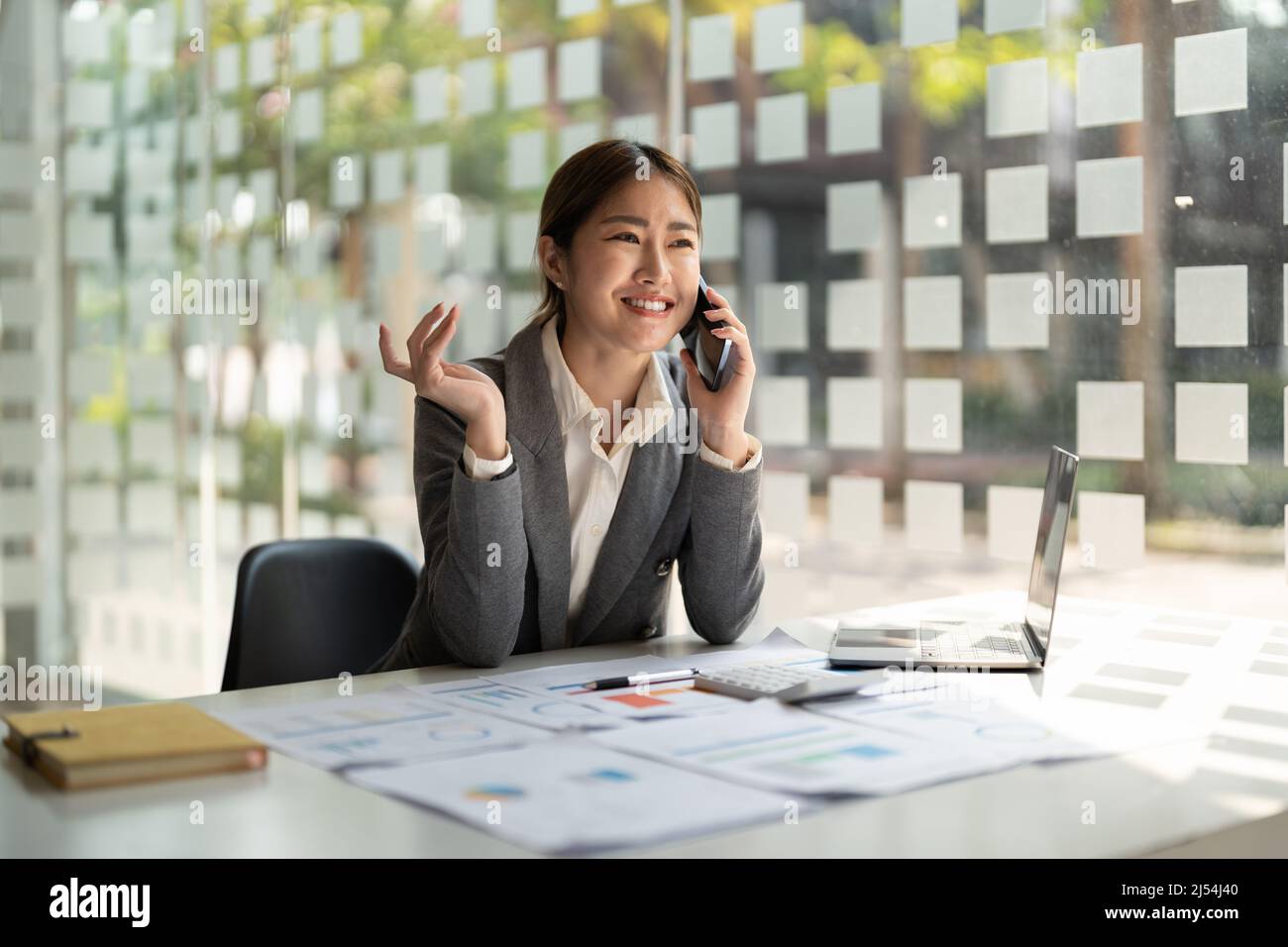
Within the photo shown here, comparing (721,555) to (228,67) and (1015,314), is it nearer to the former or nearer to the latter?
(1015,314)

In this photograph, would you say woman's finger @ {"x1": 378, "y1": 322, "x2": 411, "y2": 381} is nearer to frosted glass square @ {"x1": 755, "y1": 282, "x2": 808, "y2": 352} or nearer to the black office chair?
the black office chair

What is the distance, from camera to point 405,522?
4.59 meters

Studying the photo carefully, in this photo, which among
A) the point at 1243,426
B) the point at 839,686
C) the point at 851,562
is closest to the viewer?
the point at 839,686

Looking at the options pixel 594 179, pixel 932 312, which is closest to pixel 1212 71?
pixel 932 312

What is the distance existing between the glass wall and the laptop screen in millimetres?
765

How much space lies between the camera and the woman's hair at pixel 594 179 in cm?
225

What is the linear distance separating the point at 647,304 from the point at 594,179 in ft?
0.78

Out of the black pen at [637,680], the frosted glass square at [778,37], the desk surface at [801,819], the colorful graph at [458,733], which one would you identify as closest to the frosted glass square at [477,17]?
the frosted glass square at [778,37]

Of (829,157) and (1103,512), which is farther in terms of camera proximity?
(829,157)

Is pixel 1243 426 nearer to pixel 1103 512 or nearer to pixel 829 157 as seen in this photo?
pixel 1103 512

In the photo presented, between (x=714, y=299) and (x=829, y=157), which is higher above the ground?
(x=829, y=157)

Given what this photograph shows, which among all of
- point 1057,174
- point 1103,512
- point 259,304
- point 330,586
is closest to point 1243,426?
point 1103,512
